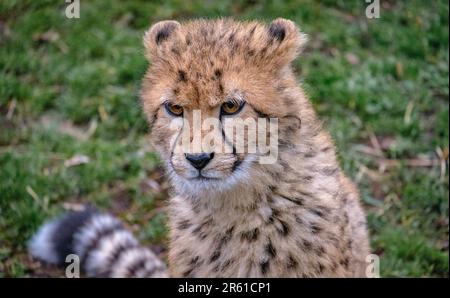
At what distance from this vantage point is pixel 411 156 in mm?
5312

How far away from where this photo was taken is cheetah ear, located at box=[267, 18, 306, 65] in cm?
342

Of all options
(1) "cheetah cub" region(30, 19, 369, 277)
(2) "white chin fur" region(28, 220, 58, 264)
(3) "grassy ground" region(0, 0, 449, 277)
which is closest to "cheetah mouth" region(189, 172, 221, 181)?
(1) "cheetah cub" region(30, 19, 369, 277)

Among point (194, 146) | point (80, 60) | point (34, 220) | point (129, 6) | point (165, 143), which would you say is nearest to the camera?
point (194, 146)

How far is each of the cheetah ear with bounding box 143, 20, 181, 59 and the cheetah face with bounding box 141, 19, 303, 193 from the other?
0.03 m

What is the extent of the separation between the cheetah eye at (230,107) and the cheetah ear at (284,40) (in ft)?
1.06

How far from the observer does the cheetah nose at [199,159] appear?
3.13 meters

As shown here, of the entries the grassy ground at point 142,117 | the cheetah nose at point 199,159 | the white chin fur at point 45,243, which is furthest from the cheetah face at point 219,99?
the grassy ground at point 142,117

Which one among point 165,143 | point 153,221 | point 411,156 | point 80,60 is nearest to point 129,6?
point 80,60

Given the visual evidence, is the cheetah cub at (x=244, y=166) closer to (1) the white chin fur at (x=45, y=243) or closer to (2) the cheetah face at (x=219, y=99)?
(2) the cheetah face at (x=219, y=99)

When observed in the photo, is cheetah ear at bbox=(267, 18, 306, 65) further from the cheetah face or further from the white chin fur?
the white chin fur

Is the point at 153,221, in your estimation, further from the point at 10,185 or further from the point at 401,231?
the point at 401,231
